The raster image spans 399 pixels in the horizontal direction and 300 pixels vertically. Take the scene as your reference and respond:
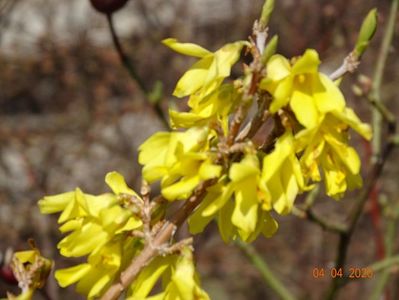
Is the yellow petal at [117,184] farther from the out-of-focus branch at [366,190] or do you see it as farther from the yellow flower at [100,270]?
the out-of-focus branch at [366,190]

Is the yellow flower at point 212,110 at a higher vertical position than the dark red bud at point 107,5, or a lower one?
higher

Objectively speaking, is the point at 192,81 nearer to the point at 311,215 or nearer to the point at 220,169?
the point at 220,169

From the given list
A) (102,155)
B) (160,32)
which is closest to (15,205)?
(102,155)

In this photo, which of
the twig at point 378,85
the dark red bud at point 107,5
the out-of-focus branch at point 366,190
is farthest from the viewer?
the twig at point 378,85

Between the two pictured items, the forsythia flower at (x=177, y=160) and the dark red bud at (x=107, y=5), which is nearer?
the forsythia flower at (x=177, y=160)

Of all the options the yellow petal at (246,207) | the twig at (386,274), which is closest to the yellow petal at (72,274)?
the yellow petal at (246,207)

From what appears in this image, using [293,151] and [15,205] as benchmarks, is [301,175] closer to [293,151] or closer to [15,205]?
[293,151]

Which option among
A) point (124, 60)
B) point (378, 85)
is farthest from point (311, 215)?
point (124, 60)
